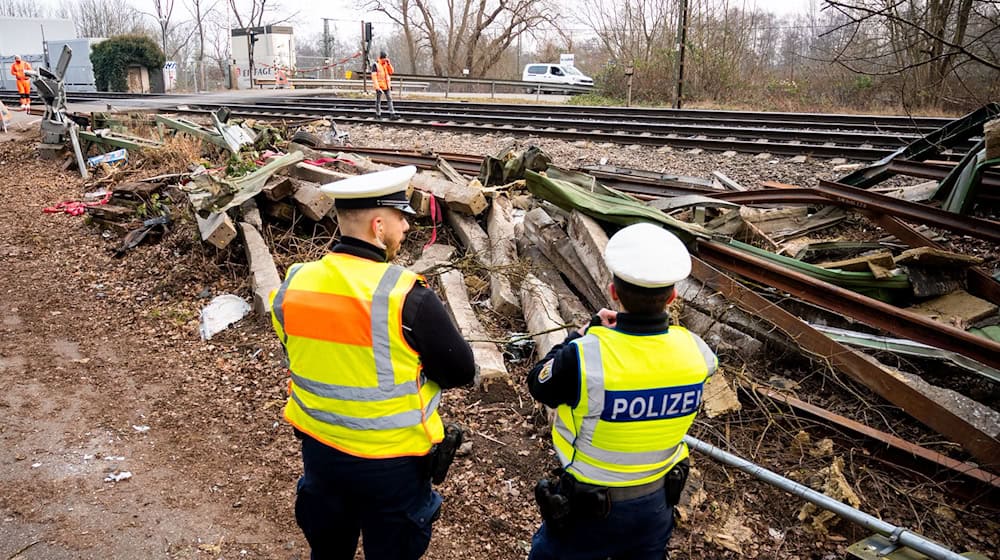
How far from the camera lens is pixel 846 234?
701 cm

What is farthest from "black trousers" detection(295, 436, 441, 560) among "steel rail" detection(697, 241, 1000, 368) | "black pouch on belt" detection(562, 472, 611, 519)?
"steel rail" detection(697, 241, 1000, 368)

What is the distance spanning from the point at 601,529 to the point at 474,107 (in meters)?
17.8

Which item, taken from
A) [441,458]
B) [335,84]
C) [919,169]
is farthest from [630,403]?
[335,84]

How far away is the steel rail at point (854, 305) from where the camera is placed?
13.7 feet

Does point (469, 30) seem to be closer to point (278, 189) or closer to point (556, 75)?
point (556, 75)

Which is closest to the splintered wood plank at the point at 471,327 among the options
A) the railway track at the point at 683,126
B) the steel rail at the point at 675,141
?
the railway track at the point at 683,126

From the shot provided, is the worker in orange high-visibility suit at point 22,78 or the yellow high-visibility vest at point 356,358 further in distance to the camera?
the worker in orange high-visibility suit at point 22,78

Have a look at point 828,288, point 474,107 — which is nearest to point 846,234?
point 828,288

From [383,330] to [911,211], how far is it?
619 centimetres

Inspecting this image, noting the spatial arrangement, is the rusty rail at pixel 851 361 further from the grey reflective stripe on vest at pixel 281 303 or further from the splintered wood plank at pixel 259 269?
the splintered wood plank at pixel 259 269

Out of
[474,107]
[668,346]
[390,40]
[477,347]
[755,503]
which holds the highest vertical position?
[390,40]

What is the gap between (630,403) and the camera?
2113 mm

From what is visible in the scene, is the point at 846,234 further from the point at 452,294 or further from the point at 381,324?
the point at 381,324

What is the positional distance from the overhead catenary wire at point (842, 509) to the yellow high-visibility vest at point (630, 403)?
57.0 inches
